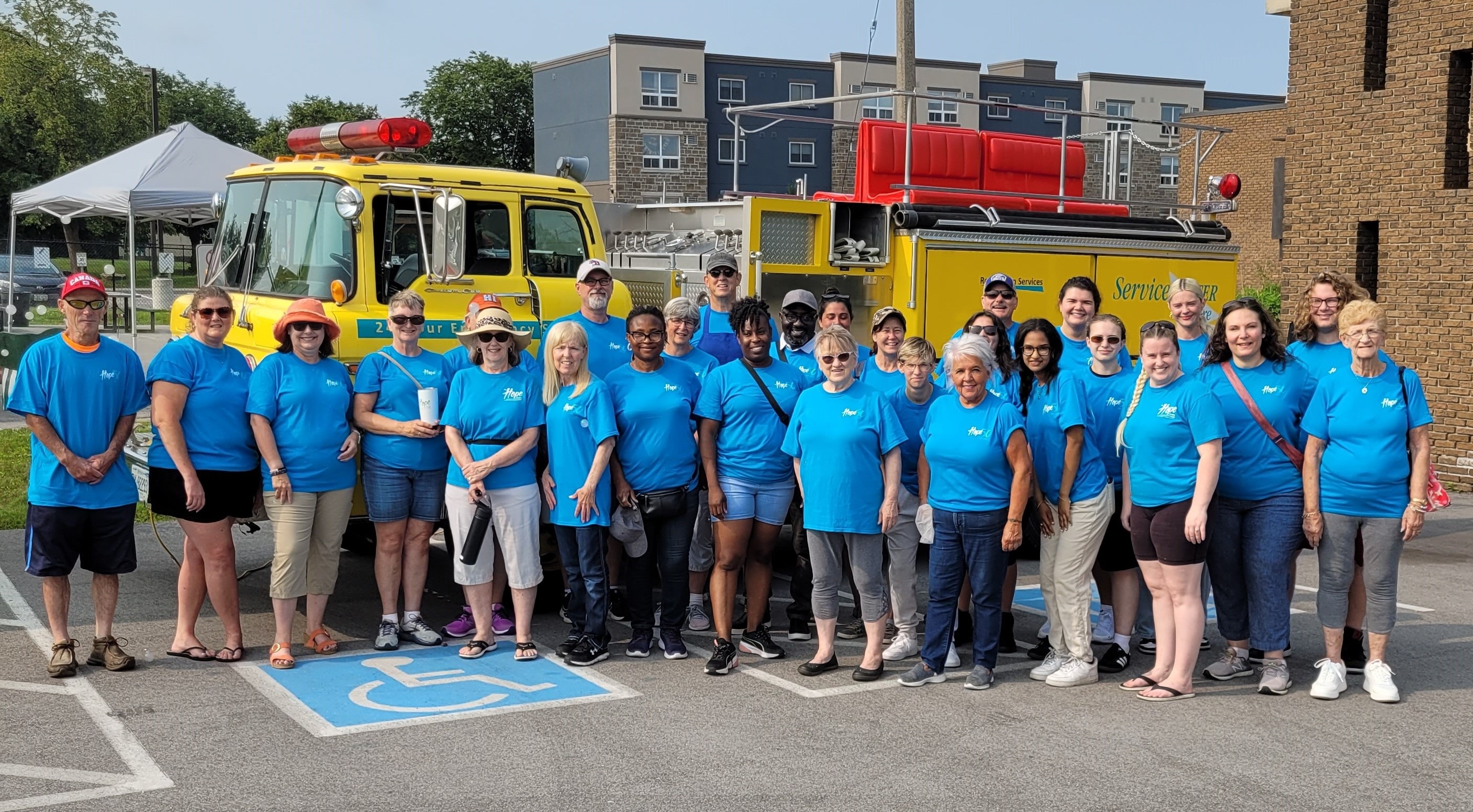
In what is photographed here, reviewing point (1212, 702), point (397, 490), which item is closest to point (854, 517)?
point (1212, 702)

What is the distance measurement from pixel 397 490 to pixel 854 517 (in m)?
2.28

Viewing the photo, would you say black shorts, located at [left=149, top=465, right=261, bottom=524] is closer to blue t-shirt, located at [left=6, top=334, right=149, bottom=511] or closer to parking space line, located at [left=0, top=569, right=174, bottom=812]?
blue t-shirt, located at [left=6, top=334, right=149, bottom=511]

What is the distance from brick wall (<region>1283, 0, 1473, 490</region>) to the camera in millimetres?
13203

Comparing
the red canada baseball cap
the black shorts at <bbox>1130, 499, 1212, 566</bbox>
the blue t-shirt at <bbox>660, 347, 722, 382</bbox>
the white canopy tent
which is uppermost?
the white canopy tent

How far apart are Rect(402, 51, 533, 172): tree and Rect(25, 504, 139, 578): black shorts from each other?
51.6 meters

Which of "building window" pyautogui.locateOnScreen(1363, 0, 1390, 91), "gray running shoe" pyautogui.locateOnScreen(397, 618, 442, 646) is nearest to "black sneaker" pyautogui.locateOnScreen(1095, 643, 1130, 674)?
"gray running shoe" pyautogui.locateOnScreen(397, 618, 442, 646)

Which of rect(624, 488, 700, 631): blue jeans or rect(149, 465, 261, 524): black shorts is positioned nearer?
rect(149, 465, 261, 524): black shorts

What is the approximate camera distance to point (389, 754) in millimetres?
5266

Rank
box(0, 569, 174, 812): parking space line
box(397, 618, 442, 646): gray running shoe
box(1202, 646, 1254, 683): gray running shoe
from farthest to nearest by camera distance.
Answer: box(397, 618, 442, 646): gray running shoe → box(1202, 646, 1254, 683): gray running shoe → box(0, 569, 174, 812): parking space line

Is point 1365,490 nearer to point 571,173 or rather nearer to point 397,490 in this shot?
point 397,490

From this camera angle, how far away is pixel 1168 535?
6.06 meters

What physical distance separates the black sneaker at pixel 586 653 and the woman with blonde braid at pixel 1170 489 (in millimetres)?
2553

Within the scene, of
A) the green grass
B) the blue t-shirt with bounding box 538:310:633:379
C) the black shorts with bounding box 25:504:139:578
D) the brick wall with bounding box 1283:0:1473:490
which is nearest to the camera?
the black shorts with bounding box 25:504:139:578

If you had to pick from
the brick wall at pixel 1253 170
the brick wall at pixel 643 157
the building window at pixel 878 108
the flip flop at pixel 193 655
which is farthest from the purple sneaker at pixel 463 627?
the building window at pixel 878 108
